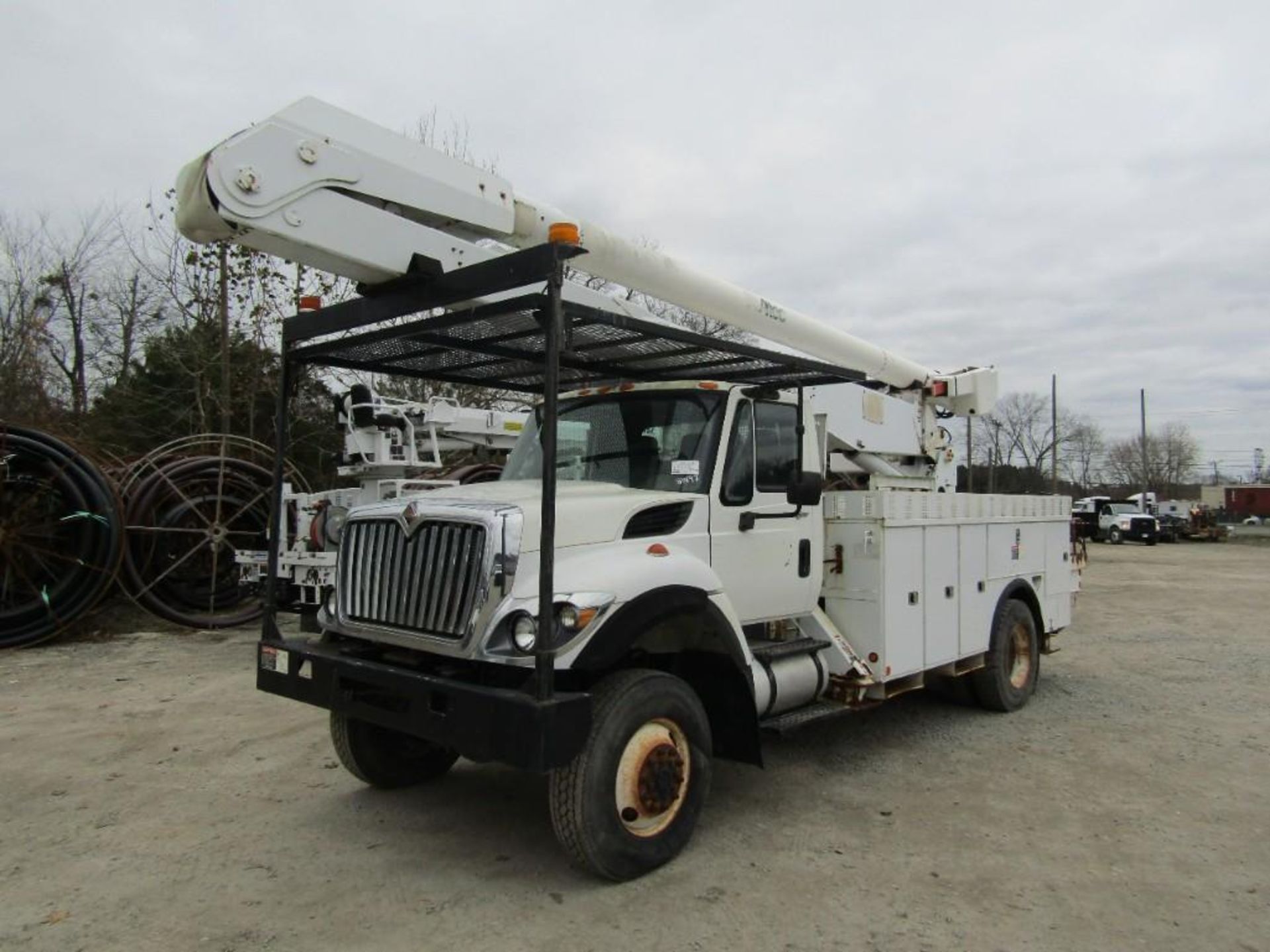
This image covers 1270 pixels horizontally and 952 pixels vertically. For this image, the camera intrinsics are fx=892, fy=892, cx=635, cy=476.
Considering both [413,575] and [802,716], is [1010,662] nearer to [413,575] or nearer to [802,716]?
[802,716]

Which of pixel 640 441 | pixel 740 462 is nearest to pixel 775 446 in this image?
pixel 740 462

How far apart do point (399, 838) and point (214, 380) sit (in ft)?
50.4

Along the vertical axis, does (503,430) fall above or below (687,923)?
above

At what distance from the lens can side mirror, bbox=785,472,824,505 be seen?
4.84 meters

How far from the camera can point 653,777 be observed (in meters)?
4.02

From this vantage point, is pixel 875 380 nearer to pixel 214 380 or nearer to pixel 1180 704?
pixel 1180 704

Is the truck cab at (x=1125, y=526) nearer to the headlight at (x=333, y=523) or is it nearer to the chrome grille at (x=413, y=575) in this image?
the headlight at (x=333, y=523)

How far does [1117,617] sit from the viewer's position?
13219mm

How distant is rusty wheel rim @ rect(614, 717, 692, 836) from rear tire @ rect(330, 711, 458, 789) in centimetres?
137

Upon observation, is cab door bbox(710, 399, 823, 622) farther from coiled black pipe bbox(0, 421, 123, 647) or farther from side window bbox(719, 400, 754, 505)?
coiled black pipe bbox(0, 421, 123, 647)

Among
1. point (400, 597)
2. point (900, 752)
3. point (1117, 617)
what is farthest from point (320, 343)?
point (1117, 617)

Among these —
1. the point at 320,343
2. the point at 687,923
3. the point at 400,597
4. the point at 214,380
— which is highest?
the point at 214,380

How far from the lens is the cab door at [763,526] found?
491 cm

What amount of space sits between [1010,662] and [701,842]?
4.05 m
